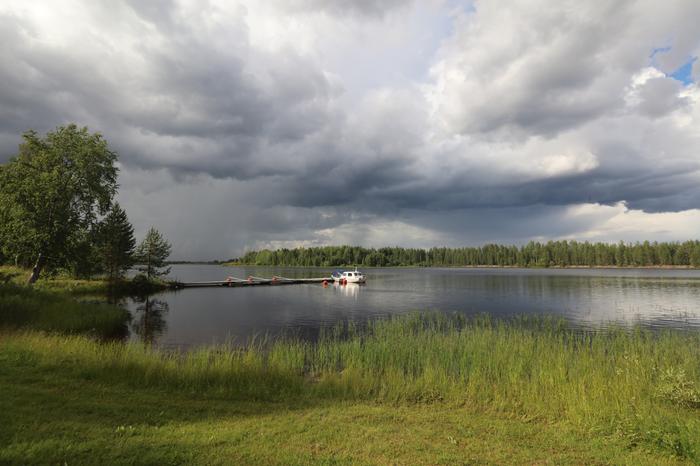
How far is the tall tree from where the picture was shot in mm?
33844

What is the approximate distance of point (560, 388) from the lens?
490 inches

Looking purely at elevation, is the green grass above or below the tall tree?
below

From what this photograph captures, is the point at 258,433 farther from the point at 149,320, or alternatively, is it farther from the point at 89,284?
the point at 89,284

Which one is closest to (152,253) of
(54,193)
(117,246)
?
(117,246)

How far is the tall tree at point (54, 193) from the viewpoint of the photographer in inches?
1332

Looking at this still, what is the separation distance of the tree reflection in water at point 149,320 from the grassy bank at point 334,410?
1211cm

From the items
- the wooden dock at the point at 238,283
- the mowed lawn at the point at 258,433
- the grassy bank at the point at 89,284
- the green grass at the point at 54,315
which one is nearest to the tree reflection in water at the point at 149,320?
the green grass at the point at 54,315

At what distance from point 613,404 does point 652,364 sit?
19.2 feet

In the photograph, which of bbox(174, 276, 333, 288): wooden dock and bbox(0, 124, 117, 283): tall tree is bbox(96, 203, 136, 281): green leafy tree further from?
bbox(0, 124, 117, 283): tall tree

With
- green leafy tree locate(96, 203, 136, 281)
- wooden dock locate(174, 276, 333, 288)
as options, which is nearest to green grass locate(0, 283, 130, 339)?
green leafy tree locate(96, 203, 136, 281)

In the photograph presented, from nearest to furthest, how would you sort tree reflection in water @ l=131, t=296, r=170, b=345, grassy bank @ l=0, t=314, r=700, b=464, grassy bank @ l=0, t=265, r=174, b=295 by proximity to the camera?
grassy bank @ l=0, t=314, r=700, b=464, tree reflection in water @ l=131, t=296, r=170, b=345, grassy bank @ l=0, t=265, r=174, b=295

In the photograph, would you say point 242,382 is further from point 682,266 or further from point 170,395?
point 682,266

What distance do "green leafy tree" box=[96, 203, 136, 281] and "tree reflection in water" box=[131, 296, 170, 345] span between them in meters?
9.47

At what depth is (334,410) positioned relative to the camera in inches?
414
